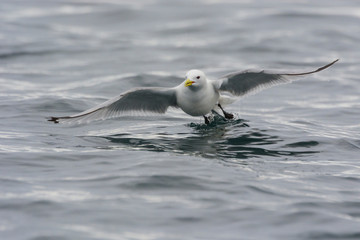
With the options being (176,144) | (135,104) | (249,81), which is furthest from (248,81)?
(135,104)

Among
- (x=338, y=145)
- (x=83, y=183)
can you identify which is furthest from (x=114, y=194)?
(x=338, y=145)

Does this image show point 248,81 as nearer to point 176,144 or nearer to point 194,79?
point 194,79

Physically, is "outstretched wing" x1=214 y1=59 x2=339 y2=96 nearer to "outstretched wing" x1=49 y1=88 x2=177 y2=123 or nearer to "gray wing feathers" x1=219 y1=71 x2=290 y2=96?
"gray wing feathers" x1=219 y1=71 x2=290 y2=96

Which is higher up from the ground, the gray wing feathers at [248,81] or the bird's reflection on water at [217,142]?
the gray wing feathers at [248,81]

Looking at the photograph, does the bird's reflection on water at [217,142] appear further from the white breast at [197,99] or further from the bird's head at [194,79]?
the bird's head at [194,79]

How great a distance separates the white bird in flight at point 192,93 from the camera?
1053 cm

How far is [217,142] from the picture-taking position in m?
10.6

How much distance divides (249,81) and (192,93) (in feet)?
3.29

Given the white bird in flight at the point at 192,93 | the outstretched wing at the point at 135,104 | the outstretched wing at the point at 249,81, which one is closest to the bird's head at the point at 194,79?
the white bird in flight at the point at 192,93

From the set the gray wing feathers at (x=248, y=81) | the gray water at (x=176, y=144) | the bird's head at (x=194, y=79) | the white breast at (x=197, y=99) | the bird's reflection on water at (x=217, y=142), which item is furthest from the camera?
the white breast at (x=197, y=99)

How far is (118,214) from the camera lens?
7234 mm

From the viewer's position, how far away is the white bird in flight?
34.6 feet

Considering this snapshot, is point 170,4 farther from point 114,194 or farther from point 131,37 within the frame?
point 114,194

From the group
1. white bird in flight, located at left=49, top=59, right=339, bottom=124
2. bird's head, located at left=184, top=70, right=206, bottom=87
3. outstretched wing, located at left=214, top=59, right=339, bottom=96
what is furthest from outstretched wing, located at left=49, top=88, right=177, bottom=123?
outstretched wing, located at left=214, top=59, right=339, bottom=96
